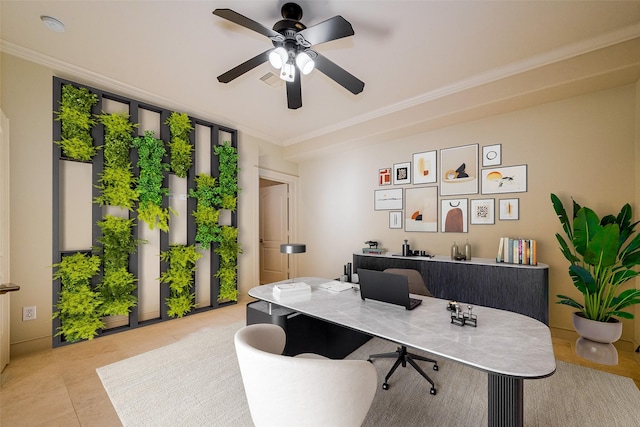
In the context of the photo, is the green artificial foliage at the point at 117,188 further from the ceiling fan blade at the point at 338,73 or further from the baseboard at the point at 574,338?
the baseboard at the point at 574,338

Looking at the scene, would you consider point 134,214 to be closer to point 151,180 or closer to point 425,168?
point 151,180

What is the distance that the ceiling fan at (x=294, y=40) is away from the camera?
1773 millimetres

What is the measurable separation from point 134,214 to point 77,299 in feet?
3.60

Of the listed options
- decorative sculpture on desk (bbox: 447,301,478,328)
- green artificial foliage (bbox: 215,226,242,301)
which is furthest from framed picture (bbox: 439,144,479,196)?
green artificial foliage (bbox: 215,226,242,301)

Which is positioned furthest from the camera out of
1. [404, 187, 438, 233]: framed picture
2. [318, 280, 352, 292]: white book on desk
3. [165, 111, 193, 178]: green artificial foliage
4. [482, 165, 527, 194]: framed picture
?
[404, 187, 438, 233]: framed picture

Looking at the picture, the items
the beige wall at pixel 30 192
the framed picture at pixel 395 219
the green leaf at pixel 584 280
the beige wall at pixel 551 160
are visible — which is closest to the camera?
the green leaf at pixel 584 280

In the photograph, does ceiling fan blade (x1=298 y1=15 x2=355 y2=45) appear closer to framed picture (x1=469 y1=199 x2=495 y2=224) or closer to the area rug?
the area rug

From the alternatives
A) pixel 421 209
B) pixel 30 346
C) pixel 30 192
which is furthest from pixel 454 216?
pixel 30 346

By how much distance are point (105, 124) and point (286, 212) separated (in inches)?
134

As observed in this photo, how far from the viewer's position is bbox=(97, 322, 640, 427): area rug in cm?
174

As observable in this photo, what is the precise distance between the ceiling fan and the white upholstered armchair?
196cm

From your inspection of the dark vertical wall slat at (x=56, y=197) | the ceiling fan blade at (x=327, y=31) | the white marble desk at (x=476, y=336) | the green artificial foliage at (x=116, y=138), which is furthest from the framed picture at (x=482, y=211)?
the dark vertical wall slat at (x=56, y=197)

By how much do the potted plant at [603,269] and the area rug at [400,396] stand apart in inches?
18.9

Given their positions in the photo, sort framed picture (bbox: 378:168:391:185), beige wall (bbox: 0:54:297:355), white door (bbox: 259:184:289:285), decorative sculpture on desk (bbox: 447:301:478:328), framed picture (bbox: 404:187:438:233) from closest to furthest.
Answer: decorative sculpture on desk (bbox: 447:301:478:328) < beige wall (bbox: 0:54:297:355) < framed picture (bbox: 404:187:438:233) < framed picture (bbox: 378:168:391:185) < white door (bbox: 259:184:289:285)
